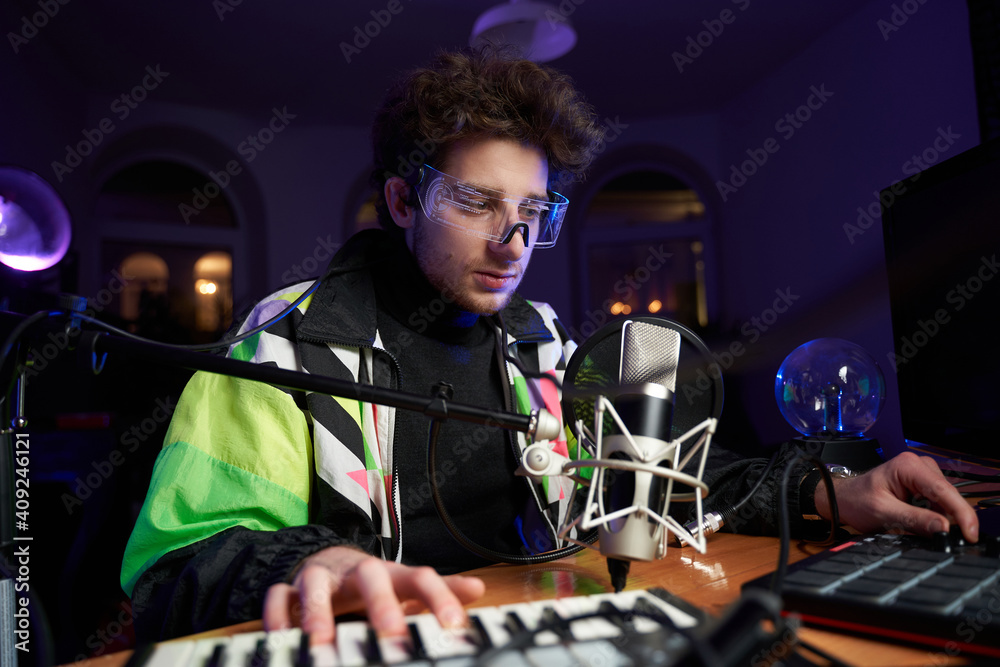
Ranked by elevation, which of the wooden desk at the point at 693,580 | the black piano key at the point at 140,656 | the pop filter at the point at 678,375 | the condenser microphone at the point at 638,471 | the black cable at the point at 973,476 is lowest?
the wooden desk at the point at 693,580

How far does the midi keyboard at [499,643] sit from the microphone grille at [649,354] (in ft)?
0.83

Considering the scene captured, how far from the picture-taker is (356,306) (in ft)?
4.30

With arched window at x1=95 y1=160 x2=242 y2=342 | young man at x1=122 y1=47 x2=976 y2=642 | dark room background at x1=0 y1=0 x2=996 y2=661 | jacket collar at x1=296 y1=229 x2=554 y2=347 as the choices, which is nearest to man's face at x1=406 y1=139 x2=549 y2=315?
young man at x1=122 y1=47 x2=976 y2=642

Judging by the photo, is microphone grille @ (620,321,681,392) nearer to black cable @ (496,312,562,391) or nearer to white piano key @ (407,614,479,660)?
white piano key @ (407,614,479,660)

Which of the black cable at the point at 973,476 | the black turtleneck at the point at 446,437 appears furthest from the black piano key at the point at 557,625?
the black cable at the point at 973,476

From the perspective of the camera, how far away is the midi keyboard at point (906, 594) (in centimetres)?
56

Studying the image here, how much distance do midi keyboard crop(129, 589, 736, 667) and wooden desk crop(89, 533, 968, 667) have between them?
13cm

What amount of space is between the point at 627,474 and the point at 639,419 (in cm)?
6

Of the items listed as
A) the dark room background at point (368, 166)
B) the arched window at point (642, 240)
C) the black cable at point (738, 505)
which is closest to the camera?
the black cable at point (738, 505)

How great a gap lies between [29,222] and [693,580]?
97 cm

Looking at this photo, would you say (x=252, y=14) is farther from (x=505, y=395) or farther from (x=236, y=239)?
(x=505, y=395)

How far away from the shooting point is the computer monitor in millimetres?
1086

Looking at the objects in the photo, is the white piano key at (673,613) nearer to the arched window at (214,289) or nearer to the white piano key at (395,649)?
the white piano key at (395,649)

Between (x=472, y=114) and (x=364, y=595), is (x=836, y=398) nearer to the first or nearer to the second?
(x=472, y=114)
